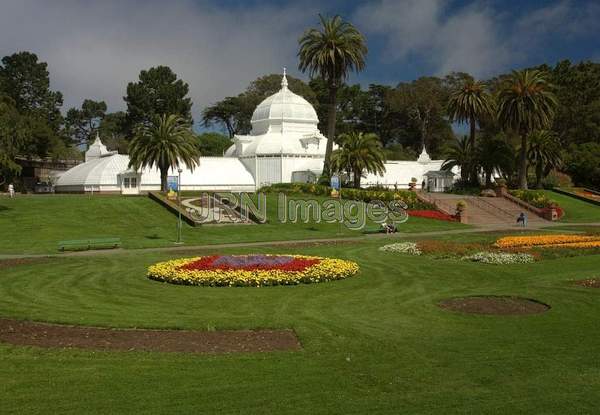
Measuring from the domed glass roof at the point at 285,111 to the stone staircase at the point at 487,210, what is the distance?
2290cm

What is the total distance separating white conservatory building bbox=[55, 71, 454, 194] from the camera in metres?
64.2

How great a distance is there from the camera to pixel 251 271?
2028 centimetres

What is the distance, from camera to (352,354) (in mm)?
11211

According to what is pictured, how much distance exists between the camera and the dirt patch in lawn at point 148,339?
1176cm

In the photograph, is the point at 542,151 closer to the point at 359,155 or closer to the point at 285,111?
the point at 359,155

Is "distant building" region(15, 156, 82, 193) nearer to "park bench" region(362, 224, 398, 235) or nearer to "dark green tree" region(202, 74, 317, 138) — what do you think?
"dark green tree" region(202, 74, 317, 138)

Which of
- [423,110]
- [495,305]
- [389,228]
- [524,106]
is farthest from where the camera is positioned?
[423,110]

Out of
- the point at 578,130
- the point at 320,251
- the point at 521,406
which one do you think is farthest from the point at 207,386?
the point at 578,130

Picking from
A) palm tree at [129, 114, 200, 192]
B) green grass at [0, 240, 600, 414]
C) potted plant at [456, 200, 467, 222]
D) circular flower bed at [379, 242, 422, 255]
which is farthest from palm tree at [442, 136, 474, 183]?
green grass at [0, 240, 600, 414]

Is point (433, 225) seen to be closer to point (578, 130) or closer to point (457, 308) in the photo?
point (457, 308)

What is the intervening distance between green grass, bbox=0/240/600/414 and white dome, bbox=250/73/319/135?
2226 inches

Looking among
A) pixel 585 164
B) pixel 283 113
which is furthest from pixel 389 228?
pixel 585 164

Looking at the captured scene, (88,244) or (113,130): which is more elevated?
(113,130)

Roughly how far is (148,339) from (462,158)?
59.4 meters
